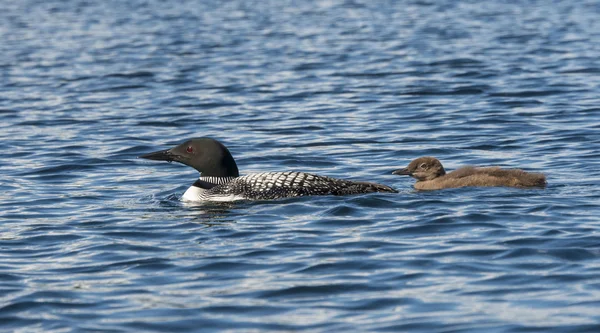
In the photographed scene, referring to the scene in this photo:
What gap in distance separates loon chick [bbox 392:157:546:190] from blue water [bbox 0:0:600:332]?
0.12m

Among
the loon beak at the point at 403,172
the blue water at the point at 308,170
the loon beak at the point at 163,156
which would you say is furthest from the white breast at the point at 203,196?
the loon beak at the point at 403,172

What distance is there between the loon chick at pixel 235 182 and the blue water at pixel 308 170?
14 centimetres

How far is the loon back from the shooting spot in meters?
9.22

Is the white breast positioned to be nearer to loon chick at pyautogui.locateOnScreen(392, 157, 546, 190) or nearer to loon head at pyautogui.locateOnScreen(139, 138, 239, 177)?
loon head at pyautogui.locateOnScreen(139, 138, 239, 177)

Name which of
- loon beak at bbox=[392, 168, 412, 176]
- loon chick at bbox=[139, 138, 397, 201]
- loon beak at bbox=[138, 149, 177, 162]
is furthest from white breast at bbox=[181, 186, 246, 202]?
loon beak at bbox=[392, 168, 412, 176]

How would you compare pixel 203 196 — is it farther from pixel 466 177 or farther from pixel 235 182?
pixel 466 177

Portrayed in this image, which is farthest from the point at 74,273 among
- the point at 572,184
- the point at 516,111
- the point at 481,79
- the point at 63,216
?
the point at 481,79

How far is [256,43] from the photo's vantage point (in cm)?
2188

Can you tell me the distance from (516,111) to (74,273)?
797cm

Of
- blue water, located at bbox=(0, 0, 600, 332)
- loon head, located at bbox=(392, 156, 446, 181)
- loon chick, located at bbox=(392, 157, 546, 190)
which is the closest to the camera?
blue water, located at bbox=(0, 0, 600, 332)

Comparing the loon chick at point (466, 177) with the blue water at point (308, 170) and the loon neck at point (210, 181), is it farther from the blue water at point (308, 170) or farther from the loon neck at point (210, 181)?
the loon neck at point (210, 181)

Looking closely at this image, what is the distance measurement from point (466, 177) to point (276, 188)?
149 cm

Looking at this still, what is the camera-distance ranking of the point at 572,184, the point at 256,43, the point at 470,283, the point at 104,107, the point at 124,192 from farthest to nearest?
1. the point at 256,43
2. the point at 104,107
3. the point at 124,192
4. the point at 572,184
5. the point at 470,283

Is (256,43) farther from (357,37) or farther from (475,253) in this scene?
(475,253)
